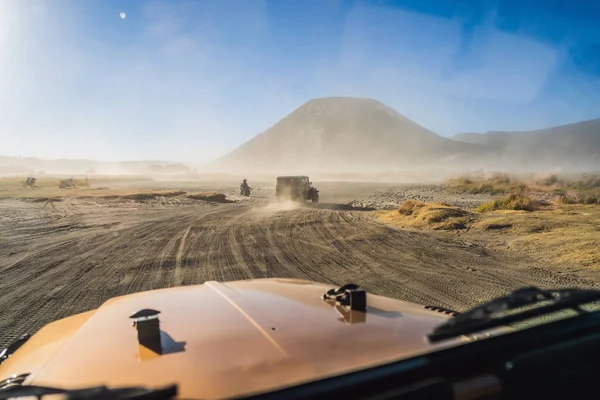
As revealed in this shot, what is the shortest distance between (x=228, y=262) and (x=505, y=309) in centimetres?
825

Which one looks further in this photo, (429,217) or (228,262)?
(429,217)

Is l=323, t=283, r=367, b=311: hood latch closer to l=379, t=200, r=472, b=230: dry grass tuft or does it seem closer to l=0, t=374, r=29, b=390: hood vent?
l=0, t=374, r=29, b=390: hood vent

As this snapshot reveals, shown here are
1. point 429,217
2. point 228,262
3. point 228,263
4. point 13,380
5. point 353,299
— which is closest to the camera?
point 13,380

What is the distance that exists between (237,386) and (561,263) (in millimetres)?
9992

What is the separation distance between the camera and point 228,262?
9328mm

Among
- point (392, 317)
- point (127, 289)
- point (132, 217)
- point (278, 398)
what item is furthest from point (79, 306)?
point (132, 217)

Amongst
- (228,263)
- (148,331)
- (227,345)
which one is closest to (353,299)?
(227,345)

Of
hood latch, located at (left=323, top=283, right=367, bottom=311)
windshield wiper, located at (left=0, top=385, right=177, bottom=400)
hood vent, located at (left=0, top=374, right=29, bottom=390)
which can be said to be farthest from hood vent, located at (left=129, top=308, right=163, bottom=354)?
hood latch, located at (left=323, top=283, right=367, bottom=311)

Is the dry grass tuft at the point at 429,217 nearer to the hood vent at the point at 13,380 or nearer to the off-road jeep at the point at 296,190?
the off-road jeep at the point at 296,190

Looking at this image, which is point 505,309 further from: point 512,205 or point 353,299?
point 512,205

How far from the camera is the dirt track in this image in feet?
22.6

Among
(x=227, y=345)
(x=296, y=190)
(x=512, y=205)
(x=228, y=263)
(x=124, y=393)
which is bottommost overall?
(x=228, y=263)

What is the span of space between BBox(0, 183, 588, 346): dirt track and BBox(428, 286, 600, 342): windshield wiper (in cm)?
483

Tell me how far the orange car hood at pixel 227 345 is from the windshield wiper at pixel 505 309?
0.14m
